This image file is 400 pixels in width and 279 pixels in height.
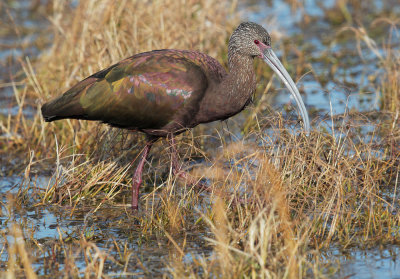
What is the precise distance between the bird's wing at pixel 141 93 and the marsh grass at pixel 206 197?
0.36 meters

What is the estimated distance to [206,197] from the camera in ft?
18.1

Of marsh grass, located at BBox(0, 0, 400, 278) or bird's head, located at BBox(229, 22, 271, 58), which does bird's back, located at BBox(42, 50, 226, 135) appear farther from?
marsh grass, located at BBox(0, 0, 400, 278)

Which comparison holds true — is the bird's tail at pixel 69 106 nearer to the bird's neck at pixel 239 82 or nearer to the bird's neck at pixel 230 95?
the bird's neck at pixel 230 95

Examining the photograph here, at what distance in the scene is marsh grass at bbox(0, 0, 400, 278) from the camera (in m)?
4.23

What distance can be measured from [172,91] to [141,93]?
247mm

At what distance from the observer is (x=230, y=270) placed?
13.1 feet

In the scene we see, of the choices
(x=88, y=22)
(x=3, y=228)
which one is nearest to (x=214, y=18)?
(x=88, y=22)

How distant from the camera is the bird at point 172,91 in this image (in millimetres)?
5238

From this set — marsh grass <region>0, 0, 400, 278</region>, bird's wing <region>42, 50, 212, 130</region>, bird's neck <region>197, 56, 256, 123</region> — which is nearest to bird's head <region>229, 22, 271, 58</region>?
bird's neck <region>197, 56, 256, 123</region>

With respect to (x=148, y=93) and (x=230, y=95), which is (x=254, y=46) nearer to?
(x=230, y=95)

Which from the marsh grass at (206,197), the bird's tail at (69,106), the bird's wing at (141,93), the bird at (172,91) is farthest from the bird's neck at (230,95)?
the bird's tail at (69,106)

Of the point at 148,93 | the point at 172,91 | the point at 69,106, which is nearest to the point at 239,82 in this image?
the point at 172,91

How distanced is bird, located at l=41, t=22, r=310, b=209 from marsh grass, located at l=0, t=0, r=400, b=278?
263 mm

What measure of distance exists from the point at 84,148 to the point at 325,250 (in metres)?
2.84
